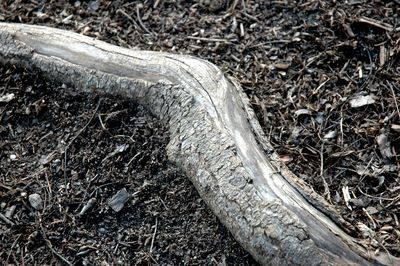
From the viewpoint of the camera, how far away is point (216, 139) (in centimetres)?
263

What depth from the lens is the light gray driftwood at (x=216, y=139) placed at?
2.33 metres

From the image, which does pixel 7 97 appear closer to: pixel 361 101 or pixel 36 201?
pixel 36 201

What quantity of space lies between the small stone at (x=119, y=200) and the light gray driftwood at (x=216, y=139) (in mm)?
328

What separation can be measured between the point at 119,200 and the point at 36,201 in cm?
46

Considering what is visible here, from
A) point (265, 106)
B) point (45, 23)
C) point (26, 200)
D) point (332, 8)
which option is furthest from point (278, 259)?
point (45, 23)

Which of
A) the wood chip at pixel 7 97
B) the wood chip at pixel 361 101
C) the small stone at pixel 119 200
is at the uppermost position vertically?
the wood chip at pixel 361 101

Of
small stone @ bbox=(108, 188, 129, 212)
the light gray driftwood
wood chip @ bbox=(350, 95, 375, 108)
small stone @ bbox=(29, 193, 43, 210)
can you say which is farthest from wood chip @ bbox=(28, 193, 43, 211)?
wood chip @ bbox=(350, 95, 375, 108)

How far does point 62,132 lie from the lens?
317 centimetres

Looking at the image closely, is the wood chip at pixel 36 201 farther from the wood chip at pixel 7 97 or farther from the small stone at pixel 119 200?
the wood chip at pixel 7 97

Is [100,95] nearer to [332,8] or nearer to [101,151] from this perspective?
[101,151]

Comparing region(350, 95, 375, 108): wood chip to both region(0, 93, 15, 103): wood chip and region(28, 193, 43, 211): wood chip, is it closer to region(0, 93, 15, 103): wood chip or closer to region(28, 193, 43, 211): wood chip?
region(28, 193, 43, 211): wood chip

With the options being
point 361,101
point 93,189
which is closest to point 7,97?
point 93,189

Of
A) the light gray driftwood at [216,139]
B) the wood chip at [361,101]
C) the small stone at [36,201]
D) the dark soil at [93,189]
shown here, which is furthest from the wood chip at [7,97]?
the wood chip at [361,101]

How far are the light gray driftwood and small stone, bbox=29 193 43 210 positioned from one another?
0.69m
